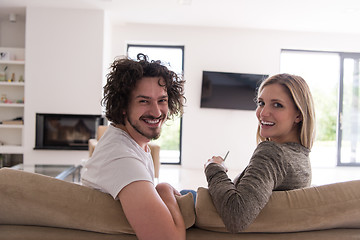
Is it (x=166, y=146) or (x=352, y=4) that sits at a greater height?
(x=352, y=4)

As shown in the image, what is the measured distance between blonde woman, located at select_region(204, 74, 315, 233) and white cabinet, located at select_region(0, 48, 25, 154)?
15.8 feet

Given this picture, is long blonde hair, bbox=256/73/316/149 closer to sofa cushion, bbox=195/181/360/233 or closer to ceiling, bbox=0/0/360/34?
sofa cushion, bbox=195/181/360/233

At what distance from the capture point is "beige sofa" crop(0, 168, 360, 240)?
80 cm

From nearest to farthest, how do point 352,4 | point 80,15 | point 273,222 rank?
point 273,222, point 352,4, point 80,15

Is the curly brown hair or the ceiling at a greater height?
the ceiling

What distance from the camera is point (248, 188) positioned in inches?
34.6

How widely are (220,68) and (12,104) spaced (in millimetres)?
3818

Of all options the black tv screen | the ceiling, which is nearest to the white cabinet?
the ceiling

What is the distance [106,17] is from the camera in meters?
5.00

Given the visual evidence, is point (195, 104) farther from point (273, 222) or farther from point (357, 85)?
point (273, 222)

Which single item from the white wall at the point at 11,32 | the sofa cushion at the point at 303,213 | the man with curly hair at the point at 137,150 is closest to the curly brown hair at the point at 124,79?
the man with curly hair at the point at 137,150

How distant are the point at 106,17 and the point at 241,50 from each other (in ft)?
8.55

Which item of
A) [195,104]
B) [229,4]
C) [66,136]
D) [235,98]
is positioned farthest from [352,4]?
[66,136]

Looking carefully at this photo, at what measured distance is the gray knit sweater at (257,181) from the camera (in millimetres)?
829
